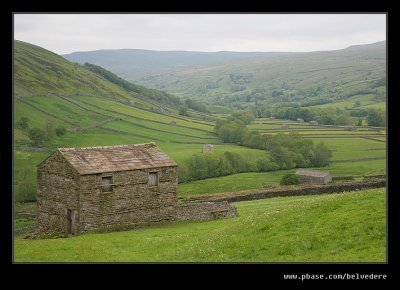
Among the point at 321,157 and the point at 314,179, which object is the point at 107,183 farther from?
the point at 321,157

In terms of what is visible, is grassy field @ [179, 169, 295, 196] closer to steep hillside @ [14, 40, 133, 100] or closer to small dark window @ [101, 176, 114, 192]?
small dark window @ [101, 176, 114, 192]

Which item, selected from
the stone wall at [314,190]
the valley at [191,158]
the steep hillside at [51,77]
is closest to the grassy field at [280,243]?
the valley at [191,158]

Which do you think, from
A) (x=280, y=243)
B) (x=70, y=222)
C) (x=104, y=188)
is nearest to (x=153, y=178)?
(x=104, y=188)

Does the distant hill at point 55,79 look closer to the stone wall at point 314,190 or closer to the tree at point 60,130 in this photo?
the tree at point 60,130

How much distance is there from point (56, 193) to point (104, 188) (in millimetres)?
3966

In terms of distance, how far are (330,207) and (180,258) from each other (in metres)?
7.13

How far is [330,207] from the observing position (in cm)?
2445

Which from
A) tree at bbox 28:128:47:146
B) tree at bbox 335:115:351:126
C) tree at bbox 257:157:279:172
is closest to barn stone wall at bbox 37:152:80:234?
Answer: tree at bbox 257:157:279:172

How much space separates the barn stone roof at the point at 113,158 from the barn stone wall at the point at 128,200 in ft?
1.47

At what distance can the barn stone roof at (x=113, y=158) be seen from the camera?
38.5 meters

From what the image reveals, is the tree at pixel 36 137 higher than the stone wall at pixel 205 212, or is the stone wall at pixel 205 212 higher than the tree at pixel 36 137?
the tree at pixel 36 137

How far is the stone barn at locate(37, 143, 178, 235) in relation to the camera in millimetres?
38031
